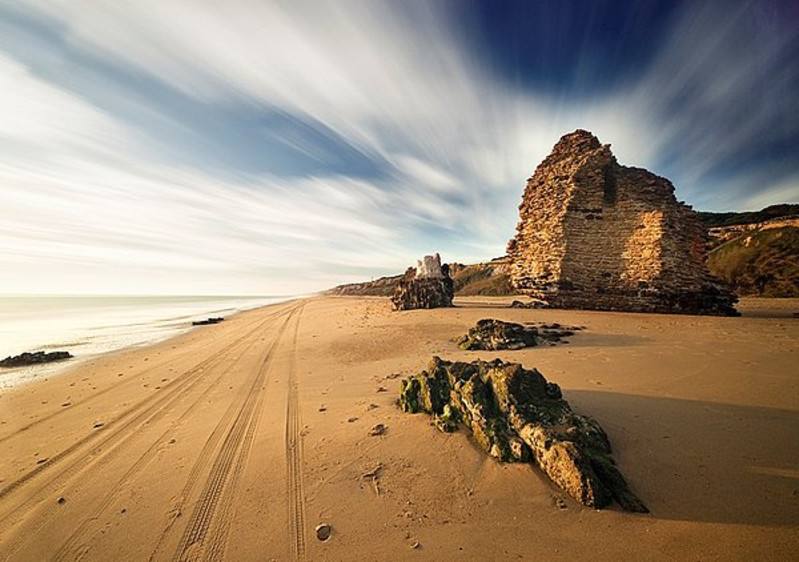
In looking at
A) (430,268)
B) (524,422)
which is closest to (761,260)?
(430,268)

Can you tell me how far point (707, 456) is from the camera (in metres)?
3.32

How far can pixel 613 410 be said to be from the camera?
4.43 m

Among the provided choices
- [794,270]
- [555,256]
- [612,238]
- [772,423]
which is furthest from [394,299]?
[794,270]

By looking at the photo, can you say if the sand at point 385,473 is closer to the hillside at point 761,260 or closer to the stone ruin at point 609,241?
the stone ruin at point 609,241

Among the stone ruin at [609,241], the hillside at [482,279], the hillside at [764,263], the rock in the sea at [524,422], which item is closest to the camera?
the rock in the sea at [524,422]

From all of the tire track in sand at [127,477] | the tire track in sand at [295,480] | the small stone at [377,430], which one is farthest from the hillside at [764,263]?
the tire track in sand at [127,477]

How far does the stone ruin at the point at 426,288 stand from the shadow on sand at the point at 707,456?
14963 mm

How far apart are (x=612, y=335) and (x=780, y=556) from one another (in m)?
8.02

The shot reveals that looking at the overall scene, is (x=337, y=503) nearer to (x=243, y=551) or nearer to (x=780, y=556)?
(x=243, y=551)

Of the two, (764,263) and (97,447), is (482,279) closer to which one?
(764,263)

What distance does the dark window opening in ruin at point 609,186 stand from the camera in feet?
50.8

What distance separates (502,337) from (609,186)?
40.4 feet

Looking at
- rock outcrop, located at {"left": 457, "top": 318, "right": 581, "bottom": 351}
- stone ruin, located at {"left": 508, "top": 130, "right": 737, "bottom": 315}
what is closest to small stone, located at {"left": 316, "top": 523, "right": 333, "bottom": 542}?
rock outcrop, located at {"left": 457, "top": 318, "right": 581, "bottom": 351}

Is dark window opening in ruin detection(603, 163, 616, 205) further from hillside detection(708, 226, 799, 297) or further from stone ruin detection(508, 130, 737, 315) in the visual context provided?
hillside detection(708, 226, 799, 297)
